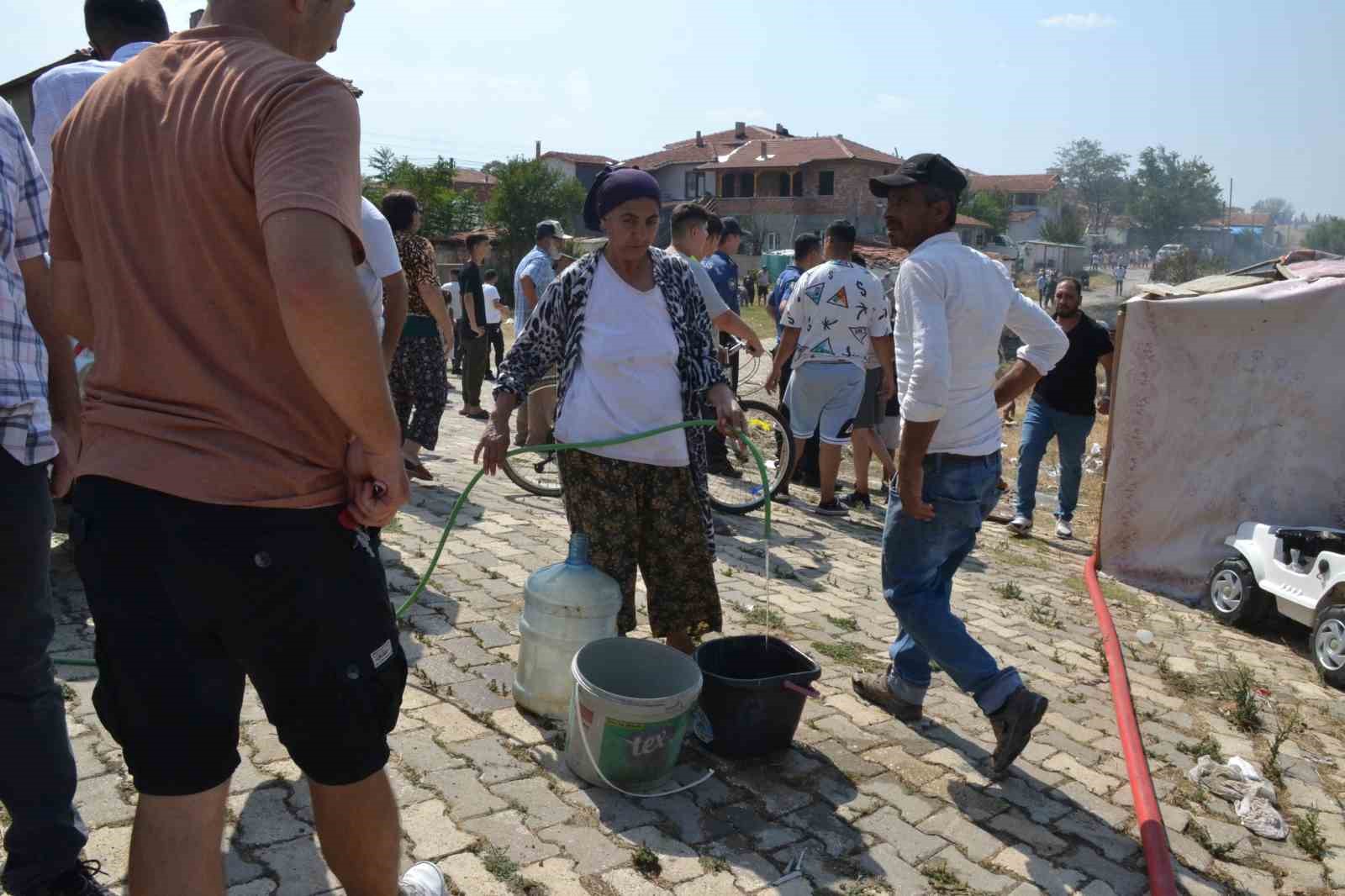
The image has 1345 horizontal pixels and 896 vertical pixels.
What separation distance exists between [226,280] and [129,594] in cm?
61

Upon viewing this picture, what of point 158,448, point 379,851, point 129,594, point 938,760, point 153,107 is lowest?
point 938,760

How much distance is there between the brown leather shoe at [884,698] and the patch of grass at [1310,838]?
1.34 meters

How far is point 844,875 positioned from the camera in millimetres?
3127

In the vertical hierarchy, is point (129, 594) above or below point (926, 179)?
below

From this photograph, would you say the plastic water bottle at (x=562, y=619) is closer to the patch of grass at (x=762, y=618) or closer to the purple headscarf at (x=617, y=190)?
the purple headscarf at (x=617, y=190)

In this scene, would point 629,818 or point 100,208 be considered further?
point 629,818

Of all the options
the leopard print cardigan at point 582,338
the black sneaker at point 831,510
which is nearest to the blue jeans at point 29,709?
the leopard print cardigan at point 582,338

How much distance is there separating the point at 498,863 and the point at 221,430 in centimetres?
167

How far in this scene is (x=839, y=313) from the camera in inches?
300

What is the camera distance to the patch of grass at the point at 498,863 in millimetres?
2951

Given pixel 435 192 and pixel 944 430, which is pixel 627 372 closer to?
pixel 944 430

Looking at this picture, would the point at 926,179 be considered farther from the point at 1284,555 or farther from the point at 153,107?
the point at 1284,555

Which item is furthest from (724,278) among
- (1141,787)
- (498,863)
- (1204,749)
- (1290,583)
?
(498,863)

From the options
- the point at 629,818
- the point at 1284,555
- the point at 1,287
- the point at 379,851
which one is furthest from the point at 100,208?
the point at 1284,555
